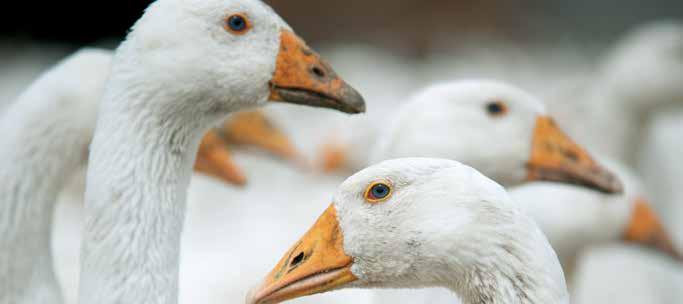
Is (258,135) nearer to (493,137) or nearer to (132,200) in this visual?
(493,137)

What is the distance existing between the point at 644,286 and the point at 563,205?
136cm

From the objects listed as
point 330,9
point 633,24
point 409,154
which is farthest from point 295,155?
point 633,24

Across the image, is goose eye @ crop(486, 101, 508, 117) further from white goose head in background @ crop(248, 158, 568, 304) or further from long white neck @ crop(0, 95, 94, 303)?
long white neck @ crop(0, 95, 94, 303)

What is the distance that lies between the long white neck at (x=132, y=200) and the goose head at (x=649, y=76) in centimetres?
411

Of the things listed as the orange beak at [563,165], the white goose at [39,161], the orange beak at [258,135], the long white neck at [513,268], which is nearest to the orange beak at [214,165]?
the white goose at [39,161]

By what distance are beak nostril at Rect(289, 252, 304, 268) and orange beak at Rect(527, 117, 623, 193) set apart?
5.06 ft

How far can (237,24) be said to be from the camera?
3.19 metres

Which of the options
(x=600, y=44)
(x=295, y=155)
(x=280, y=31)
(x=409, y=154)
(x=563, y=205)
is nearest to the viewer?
(x=280, y=31)

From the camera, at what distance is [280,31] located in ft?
10.8

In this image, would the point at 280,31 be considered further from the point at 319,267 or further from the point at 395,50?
the point at 395,50

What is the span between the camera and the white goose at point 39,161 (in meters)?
3.61

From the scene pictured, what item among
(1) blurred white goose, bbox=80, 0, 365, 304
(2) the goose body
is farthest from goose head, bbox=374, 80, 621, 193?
(2) the goose body

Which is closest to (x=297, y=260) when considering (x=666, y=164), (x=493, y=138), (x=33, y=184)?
(x=33, y=184)

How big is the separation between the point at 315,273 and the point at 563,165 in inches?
64.3
